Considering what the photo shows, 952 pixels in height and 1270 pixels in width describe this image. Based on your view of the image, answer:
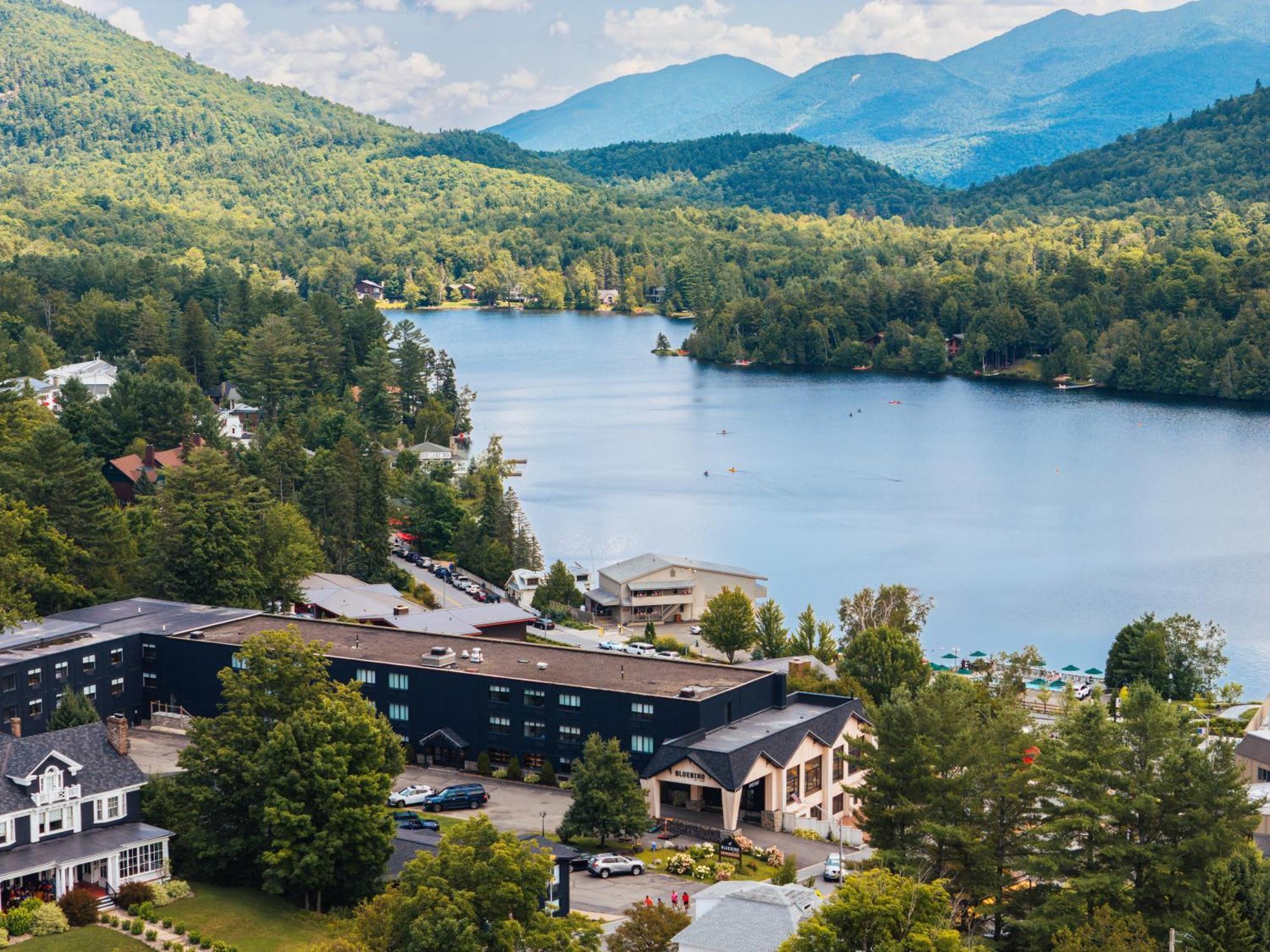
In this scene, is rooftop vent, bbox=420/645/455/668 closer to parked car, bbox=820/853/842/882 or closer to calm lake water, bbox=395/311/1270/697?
parked car, bbox=820/853/842/882

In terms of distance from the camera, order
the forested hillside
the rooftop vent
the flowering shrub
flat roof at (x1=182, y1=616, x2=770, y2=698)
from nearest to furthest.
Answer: the flowering shrub < flat roof at (x1=182, y1=616, x2=770, y2=698) < the rooftop vent < the forested hillside

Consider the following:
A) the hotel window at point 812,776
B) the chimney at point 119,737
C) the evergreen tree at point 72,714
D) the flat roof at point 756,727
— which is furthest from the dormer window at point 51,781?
the hotel window at point 812,776

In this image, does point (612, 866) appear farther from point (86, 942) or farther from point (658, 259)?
point (658, 259)

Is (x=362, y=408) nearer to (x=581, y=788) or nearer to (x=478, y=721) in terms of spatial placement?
(x=478, y=721)

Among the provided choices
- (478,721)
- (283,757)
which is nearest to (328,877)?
(283,757)

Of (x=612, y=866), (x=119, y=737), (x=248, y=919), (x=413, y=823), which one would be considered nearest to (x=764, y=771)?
(x=612, y=866)

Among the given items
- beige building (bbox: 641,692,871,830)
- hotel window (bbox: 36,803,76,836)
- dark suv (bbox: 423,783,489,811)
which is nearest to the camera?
hotel window (bbox: 36,803,76,836)

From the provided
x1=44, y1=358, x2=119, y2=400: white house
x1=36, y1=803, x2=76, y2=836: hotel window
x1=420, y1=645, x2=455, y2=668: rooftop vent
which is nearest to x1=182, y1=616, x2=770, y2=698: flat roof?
x1=420, y1=645, x2=455, y2=668: rooftop vent
